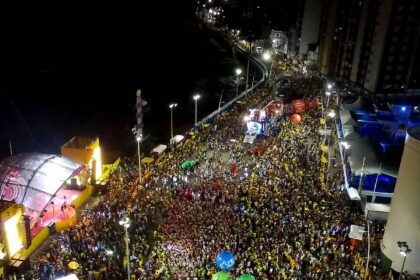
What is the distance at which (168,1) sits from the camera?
14300cm

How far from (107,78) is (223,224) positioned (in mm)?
66226

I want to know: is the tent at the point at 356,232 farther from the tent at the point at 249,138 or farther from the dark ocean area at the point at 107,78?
the tent at the point at 249,138

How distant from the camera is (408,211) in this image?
67.7 ft

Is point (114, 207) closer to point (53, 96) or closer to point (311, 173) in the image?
point (311, 173)

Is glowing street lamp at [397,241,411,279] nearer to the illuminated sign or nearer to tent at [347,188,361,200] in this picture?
tent at [347,188,361,200]

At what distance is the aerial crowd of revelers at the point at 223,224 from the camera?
65.4ft

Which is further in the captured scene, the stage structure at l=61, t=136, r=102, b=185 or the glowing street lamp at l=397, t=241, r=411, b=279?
the stage structure at l=61, t=136, r=102, b=185

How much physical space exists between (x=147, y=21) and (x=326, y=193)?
412 ft

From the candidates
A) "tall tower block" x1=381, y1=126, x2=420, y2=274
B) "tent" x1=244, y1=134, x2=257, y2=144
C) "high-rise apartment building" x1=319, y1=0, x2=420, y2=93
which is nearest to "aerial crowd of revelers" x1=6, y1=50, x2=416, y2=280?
"tall tower block" x1=381, y1=126, x2=420, y2=274

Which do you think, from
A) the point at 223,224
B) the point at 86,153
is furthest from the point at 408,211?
the point at 86,153

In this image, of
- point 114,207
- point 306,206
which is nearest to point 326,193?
point 306,206

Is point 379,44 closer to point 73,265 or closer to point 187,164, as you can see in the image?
point 187,164

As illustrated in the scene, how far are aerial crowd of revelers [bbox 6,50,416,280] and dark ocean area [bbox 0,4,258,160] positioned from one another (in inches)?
255

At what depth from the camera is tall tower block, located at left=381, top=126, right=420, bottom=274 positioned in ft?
65.5
